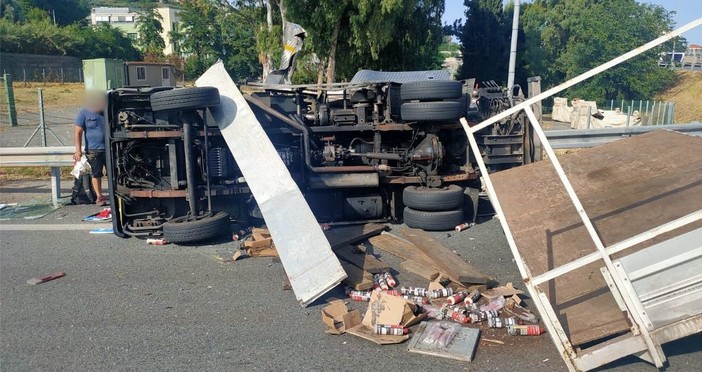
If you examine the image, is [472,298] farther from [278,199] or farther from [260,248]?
[260,248]

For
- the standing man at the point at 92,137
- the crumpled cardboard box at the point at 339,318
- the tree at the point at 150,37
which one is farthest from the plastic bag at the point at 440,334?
the tree at the point at 150,37

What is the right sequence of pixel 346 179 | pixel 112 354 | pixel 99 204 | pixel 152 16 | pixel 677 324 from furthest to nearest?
1. pixel 152 16
2. pixel 99 204
3. pixel 346 179
4. pixel 112 354
5. pixel 677 324

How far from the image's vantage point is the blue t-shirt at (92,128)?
26.2ft

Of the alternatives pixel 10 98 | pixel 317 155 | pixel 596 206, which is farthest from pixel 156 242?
pixel 10 98

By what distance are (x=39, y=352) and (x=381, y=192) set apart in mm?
4225

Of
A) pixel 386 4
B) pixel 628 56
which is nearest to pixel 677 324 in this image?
pixel 628 56

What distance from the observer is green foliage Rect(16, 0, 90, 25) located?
237 ft

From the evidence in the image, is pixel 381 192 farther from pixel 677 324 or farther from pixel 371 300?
pixel 677 324

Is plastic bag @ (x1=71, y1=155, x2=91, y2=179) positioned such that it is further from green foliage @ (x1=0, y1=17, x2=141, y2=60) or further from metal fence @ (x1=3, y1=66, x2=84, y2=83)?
green foliage @ (x1=0, y1=17, x2=141, y2=60)

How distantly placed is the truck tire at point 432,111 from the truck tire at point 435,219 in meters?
1.09

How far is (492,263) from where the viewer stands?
5707 mm

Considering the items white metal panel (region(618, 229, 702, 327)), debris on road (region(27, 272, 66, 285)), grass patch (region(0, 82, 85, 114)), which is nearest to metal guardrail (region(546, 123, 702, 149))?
white metal panel (region(618, 229, 702, 327))

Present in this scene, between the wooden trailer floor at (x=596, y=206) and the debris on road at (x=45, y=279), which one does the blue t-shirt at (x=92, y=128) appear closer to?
the debris on road at (x=45, y=279)

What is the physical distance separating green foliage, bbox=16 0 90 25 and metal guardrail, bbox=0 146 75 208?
7277 centimetres
